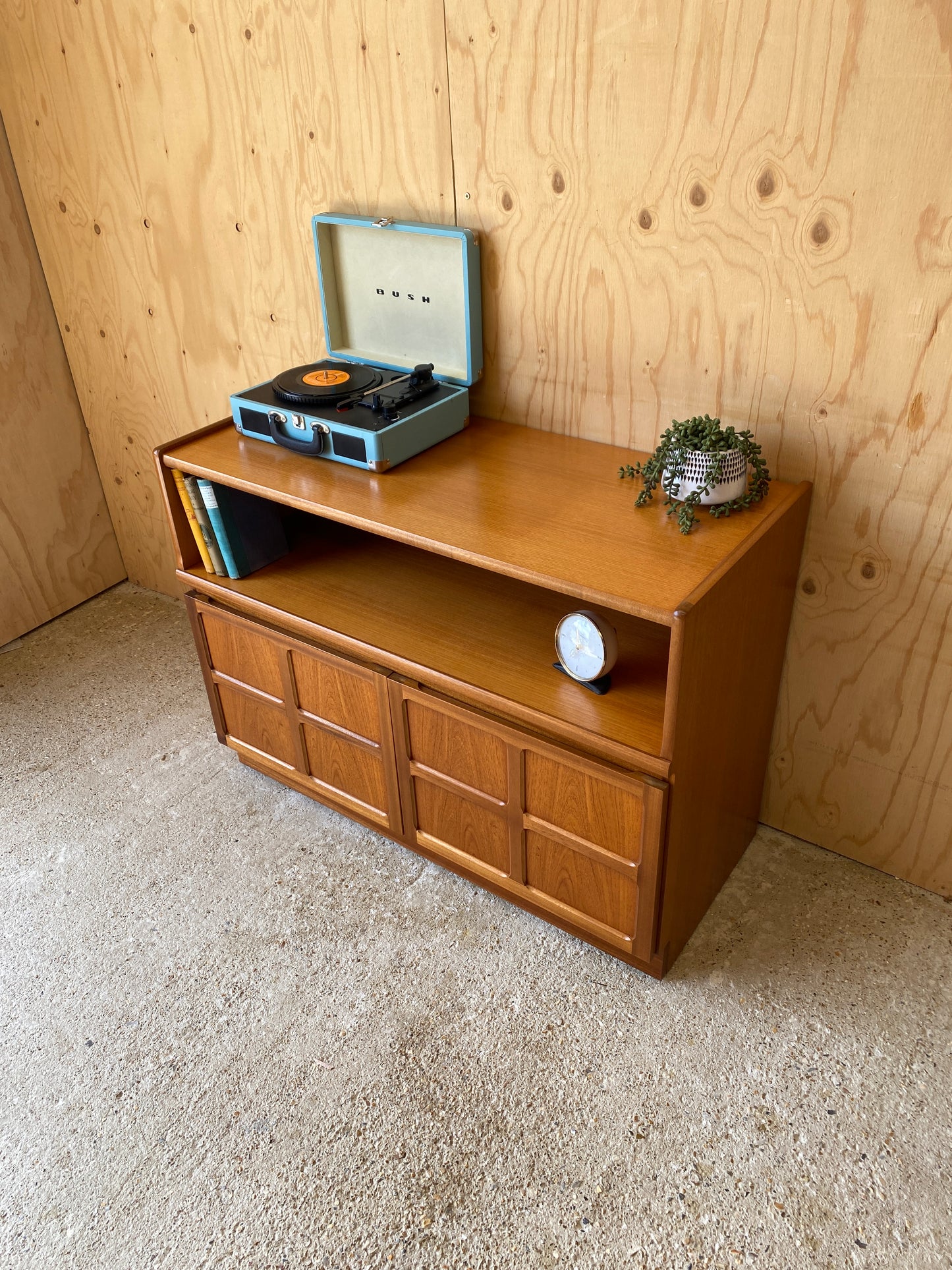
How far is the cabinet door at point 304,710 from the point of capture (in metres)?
1.88

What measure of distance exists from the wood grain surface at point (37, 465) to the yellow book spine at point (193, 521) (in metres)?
1.02

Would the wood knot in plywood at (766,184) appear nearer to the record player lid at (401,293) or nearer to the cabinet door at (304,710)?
the record player lid at (401,293)

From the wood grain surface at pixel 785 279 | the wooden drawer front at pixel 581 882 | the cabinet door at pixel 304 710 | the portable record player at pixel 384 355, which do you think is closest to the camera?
the wood grain surface at pixel 785 279

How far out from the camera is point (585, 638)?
156 centimetres

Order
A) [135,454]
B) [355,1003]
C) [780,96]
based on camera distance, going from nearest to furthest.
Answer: [780,96] < [355,1003] < [135,454]

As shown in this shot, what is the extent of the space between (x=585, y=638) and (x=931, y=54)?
0.96 m

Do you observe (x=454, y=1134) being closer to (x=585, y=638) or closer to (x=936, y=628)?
(x=585, y=638)

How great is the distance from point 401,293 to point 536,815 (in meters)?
1.10

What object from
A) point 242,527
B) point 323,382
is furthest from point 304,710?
point 323,382

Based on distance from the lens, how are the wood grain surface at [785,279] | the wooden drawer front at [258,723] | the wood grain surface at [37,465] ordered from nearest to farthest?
the wood grain surface at [785,279] → the wooden drawer front at [258,723] → the wood grain surface at [37,465]

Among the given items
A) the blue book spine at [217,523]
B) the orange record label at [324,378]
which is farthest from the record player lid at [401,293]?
the blue book spine at [217,523]

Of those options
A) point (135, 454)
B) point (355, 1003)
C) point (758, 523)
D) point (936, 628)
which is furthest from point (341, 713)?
point (135, 454)

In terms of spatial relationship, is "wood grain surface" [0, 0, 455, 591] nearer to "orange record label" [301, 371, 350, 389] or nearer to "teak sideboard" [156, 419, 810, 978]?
"orange record label" [301, 371, 350, 389]

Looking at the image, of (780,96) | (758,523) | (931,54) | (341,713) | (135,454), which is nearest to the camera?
(931,54)
